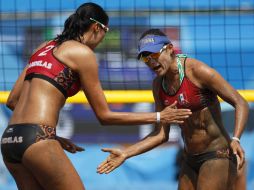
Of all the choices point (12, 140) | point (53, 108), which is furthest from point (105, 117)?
point (12, 140)

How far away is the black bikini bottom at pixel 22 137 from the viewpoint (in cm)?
417

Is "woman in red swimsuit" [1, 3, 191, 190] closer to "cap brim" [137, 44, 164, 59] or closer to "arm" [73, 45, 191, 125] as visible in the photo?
"arm" [73, 45, 191, 125]

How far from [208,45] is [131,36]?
146cm

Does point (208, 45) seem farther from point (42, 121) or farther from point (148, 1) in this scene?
point (42, 121)

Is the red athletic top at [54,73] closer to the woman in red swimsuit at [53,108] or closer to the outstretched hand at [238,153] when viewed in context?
the woman in red swimsuit at [53,108]

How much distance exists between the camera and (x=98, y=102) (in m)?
4.33

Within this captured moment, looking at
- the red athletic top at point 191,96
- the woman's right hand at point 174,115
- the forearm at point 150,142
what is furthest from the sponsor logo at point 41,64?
the red athletic top at point 191,96

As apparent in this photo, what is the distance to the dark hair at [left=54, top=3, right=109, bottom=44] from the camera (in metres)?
4.43

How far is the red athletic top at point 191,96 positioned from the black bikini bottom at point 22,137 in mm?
1122

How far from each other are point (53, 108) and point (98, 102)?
0.93 feet

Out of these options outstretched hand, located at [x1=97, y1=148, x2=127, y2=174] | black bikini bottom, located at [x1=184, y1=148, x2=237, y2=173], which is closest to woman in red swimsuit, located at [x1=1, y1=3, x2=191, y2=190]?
outstretched hand, located at [x1=97, y1=148, x2=127, y2=174]

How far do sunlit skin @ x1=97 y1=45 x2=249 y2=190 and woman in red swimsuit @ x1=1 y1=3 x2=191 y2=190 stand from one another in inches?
20.5

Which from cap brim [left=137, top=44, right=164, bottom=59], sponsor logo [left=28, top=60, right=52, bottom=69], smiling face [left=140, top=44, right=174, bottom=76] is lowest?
smiling face [left=140, top=44, right=174, bottom=76]

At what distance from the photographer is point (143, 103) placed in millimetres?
7105
